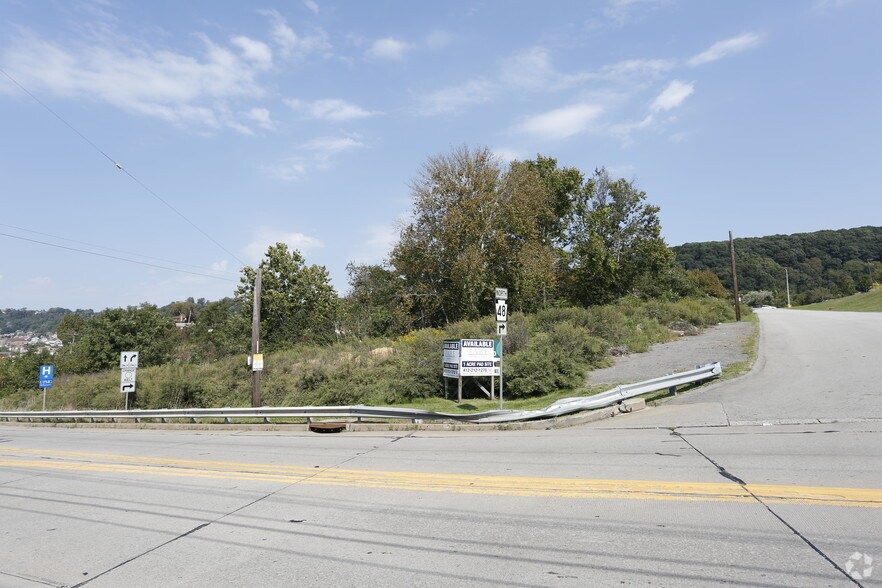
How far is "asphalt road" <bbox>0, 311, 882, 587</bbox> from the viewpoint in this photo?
466 centimetres

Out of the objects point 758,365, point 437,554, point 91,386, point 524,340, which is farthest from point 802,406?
point 91,386

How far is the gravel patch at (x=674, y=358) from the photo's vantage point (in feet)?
58.8

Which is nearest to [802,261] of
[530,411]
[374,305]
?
[374,305]

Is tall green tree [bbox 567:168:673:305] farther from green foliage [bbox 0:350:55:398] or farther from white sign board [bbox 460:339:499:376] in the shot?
green foliage [bbox 0:350:55:398]

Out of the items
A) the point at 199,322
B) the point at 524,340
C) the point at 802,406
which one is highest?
the point at 199,322

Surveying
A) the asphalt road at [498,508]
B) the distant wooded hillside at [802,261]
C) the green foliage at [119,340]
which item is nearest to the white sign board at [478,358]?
the asphalt road at [498,508]

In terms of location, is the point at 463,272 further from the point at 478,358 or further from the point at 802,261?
the point at 802,261

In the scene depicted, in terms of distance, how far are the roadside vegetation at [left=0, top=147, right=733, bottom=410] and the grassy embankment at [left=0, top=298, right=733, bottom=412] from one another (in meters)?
0.08

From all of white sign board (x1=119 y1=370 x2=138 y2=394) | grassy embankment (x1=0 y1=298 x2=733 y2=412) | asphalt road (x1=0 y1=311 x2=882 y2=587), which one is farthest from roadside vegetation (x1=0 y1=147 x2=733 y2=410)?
asphalt road (x1=0 y1=311 x2=882 y2=587)

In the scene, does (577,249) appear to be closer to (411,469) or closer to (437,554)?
(411,469)

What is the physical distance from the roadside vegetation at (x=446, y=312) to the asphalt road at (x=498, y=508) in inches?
324

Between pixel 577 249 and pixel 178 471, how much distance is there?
145ft

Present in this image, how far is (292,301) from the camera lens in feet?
160

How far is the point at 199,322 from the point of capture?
343 ft
